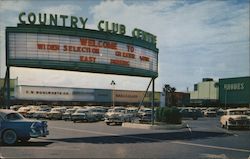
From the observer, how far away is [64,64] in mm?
23781

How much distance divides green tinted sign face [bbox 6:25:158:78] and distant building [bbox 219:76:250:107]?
80642mm

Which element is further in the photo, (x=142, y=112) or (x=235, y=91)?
(x=235, y=91)

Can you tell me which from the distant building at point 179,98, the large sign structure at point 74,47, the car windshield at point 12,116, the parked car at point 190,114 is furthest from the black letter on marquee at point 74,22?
the distant building at point 179,98

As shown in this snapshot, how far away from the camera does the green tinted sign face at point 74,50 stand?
22375 millimetres

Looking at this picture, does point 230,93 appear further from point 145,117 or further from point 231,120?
point 231,120

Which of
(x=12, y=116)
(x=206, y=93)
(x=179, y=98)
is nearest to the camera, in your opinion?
(x=12, y=116)

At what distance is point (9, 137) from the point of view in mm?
17281

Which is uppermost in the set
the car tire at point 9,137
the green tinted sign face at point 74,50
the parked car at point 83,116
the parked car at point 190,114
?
the green tinted sign face at point 74,50

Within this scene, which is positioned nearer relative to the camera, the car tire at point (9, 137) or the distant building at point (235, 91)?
the car tire at point (9, 137)

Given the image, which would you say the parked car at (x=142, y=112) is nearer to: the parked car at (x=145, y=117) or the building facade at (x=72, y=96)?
the parked car at (x=145, y=117)

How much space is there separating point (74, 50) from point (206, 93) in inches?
4181

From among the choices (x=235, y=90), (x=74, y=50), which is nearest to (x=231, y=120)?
(x=74, y=50)

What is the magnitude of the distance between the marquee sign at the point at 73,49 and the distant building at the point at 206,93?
8265 cm

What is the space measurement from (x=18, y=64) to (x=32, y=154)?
30.4 feet
